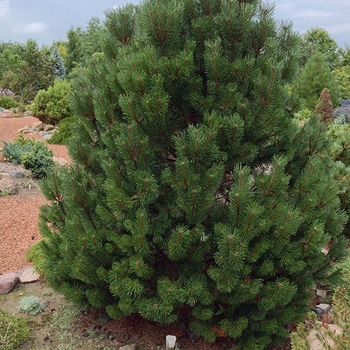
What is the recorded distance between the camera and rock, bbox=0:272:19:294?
14.5ft

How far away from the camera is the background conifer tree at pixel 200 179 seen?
9.18ft

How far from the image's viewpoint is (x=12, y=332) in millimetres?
3410

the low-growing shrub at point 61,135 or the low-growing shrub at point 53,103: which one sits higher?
the low-growing shrub at point 53,103

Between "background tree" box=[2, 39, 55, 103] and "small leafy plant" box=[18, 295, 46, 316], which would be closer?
"small leafy plant" box=[18, 295, 46, 316]

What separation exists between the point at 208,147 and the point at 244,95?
1.85 ft

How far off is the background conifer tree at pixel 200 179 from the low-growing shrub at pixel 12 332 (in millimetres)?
551

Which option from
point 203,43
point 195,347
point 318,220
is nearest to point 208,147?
point 203,43

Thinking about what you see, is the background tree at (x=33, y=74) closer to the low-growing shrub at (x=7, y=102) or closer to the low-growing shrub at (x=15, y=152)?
the low-growing shrub at (x=7, y=102)

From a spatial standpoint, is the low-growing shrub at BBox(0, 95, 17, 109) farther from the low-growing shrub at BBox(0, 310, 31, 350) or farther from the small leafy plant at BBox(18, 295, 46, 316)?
the low-growing shrub at BBox(0, 310, 31, 350)

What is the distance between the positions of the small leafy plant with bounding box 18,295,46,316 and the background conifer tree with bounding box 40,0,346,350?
78 cm

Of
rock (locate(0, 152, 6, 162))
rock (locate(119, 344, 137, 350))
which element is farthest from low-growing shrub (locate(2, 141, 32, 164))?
rock (locate(119, 344, 137, 350))

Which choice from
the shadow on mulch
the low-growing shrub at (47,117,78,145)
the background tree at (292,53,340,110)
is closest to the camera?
the shadow on mulch

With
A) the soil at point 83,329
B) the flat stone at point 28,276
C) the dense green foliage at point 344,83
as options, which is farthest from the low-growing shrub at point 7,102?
the soil at point 83,329

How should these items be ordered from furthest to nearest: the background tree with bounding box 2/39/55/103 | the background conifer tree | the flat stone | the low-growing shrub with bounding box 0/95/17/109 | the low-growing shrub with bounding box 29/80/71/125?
1. the background tree with bounding box 2/39/55/103
2. the low-growing shrub with bounding box 0/95/17/109
3. the low-growing shrub with bounding box 29/80/71/125
4. the flat stone
5. the background conifer tree
